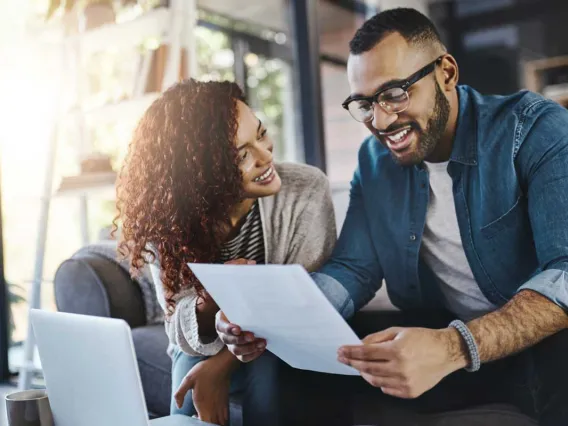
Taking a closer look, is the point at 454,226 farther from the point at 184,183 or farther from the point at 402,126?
the point at 184,183

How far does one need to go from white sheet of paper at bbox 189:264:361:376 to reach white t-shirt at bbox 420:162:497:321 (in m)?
0.53

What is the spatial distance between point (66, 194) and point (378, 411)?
1.98m

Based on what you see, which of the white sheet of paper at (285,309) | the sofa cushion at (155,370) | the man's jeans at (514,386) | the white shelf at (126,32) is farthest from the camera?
the white shelf at (126,32)

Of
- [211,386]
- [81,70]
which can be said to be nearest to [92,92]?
[81,70]

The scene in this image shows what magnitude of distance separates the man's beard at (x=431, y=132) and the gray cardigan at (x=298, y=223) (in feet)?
0.93

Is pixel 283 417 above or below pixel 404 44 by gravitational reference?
below

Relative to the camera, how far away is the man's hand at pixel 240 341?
4.03 ft

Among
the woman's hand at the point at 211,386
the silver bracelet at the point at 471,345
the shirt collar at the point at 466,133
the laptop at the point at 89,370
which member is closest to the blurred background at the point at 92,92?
the shirt collar at the point at 466,133

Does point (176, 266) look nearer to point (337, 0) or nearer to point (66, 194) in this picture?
point (66, 194)

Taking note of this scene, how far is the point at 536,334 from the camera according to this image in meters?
1.17

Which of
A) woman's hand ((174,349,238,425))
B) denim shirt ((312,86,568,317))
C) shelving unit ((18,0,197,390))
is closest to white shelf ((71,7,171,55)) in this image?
shelving unit ((18,0,197,390))

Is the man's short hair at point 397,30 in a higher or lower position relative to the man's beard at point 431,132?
higher

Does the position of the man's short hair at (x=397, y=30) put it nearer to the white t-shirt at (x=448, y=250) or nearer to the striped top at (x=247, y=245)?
the white t-shirt at (x=448, y=250)

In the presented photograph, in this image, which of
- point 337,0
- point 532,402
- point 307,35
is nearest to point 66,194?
point 307,35
